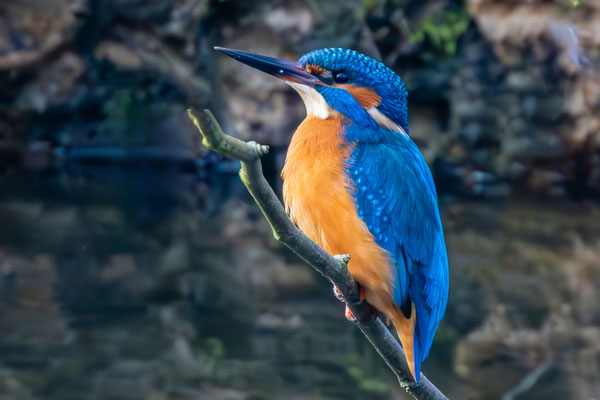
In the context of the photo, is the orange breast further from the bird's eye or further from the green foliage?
the green foliage

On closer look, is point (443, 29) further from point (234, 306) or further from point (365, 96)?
point (365, 96)

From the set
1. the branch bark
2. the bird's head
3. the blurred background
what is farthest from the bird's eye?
the blurred background

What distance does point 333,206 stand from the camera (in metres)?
1.02

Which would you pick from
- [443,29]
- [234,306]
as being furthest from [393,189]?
[443,29]

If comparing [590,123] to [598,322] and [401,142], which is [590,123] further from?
[401,142]

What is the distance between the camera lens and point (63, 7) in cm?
614

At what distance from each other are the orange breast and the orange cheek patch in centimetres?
5

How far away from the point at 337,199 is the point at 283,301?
325cm

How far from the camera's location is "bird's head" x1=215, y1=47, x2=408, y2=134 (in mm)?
1018

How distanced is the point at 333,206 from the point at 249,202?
5264 millimetres

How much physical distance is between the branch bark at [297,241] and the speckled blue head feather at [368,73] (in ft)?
0.98

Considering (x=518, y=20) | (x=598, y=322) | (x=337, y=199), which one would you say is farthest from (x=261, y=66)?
(x=518, y=20)

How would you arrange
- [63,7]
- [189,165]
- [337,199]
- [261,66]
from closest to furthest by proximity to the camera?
[261,66] < [337,199] < [63,7] < [189,165]

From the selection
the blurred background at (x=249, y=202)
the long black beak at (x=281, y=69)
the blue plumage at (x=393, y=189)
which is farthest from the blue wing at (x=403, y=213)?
the blurred background at (x=249, y=202)
